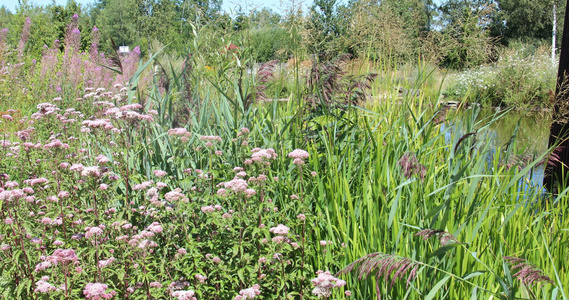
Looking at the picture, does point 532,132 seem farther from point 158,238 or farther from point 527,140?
point 158,238

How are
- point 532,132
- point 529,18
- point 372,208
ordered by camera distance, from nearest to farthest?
point 372,208 < point 532,132 < point 529,18

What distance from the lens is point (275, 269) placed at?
1.88 m

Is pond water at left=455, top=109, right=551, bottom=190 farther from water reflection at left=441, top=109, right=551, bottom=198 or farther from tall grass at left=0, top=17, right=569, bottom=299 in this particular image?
tall grass at left=0, top=17, right=569, bottom=299

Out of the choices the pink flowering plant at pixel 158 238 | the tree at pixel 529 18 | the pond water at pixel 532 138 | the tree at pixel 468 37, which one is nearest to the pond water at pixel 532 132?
the pond water at pixel 532 138

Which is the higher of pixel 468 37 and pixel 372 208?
pixel 468 37

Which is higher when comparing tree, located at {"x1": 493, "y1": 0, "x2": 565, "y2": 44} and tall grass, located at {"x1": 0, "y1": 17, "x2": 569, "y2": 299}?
tree, located at {"x1": 493, "y1": 0, "x2": 565, "y2": 44}

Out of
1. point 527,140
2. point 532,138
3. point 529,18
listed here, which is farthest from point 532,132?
point 529,18

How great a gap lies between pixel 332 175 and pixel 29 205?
1.75 m

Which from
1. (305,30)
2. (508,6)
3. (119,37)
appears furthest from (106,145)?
(119,37)

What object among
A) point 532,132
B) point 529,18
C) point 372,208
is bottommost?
point 532,132

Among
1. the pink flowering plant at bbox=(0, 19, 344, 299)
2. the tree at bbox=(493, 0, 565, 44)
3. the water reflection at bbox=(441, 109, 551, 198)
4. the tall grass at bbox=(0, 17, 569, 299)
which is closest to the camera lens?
the tall grass at bbox=(0, 17, 569, 299)

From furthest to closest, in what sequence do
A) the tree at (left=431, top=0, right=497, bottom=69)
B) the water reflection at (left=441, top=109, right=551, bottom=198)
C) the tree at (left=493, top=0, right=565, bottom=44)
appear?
1. the tree at (left=493, top=0, right=565, bottom=44)
2. the tree at (left=431, top=0, right=497, bottom=69)
3. the water reflection at (left=441, top=109, right=551, bottom=198)

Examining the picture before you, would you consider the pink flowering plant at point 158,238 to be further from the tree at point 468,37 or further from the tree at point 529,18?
the tree at point 529,18

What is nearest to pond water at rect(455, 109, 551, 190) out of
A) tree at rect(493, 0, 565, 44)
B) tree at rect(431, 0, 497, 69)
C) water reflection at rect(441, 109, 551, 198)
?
water reflection at rect(441, 109, 551, 198)
